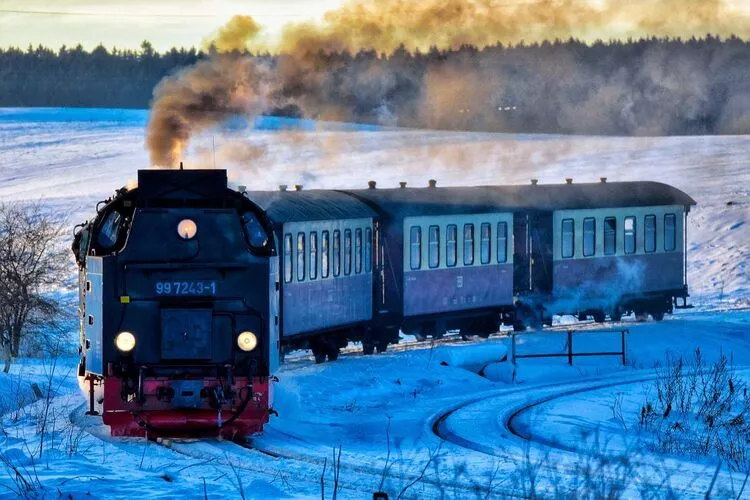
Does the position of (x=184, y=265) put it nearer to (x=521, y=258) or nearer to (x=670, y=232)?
(x=521, y=258)

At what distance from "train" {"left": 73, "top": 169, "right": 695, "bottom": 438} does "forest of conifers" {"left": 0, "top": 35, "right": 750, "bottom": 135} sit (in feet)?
13.0

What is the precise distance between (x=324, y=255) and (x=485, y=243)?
658cm

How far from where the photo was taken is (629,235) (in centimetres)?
3653

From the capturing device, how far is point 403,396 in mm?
23812

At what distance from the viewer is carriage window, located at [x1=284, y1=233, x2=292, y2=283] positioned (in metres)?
25.6

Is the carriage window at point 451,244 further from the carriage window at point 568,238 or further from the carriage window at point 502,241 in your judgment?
the carriage window at point 568,238

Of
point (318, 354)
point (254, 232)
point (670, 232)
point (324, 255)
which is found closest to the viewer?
point (254, 232)

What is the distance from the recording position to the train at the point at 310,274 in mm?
17047

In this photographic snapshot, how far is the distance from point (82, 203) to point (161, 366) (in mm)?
50802

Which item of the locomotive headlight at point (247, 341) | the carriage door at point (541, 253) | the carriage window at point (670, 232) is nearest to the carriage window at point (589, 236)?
the carriage door at point (541, 253)

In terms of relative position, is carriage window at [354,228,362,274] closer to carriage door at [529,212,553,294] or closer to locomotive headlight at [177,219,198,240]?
carriage door at [529,212,553,294]

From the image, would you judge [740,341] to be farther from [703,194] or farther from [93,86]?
[93,86]

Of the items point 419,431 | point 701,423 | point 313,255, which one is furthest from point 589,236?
point 419,431

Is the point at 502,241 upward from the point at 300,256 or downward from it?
downward
